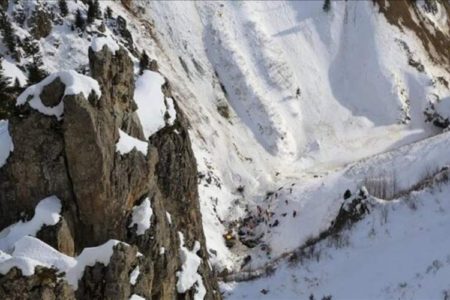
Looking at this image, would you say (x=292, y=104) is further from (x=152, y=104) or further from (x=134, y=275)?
(x=134, y=275)

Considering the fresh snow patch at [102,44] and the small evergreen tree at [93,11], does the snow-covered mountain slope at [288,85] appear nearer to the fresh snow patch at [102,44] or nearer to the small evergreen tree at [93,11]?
the small evergreen tree at [93,11]

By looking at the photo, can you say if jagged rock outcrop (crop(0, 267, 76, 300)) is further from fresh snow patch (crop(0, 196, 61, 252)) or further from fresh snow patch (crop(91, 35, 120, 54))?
fresh snow patch (crop(91, 35, 120, 54))

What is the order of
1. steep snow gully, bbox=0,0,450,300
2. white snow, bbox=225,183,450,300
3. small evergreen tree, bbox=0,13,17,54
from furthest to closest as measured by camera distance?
small evergreen tree, bbox=0,13,17,54
steep snow gully, bbox=0,0,450,300
white snow, bbox=225,183,450,300

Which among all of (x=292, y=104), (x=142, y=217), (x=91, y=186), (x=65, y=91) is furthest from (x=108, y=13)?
(x=91, y=186)

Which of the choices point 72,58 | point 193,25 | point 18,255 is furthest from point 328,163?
point 18,255

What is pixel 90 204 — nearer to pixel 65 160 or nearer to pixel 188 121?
pixel 65 160

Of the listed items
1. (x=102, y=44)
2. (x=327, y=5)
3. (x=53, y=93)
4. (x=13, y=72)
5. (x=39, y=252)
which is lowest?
(x=13, y=72)

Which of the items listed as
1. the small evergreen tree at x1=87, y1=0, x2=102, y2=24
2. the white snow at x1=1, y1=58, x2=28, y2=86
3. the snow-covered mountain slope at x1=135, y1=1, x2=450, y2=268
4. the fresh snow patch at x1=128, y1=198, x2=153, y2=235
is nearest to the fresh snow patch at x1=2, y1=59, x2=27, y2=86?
the white snow at x1=1, y1=58, x2=28, y2=86
